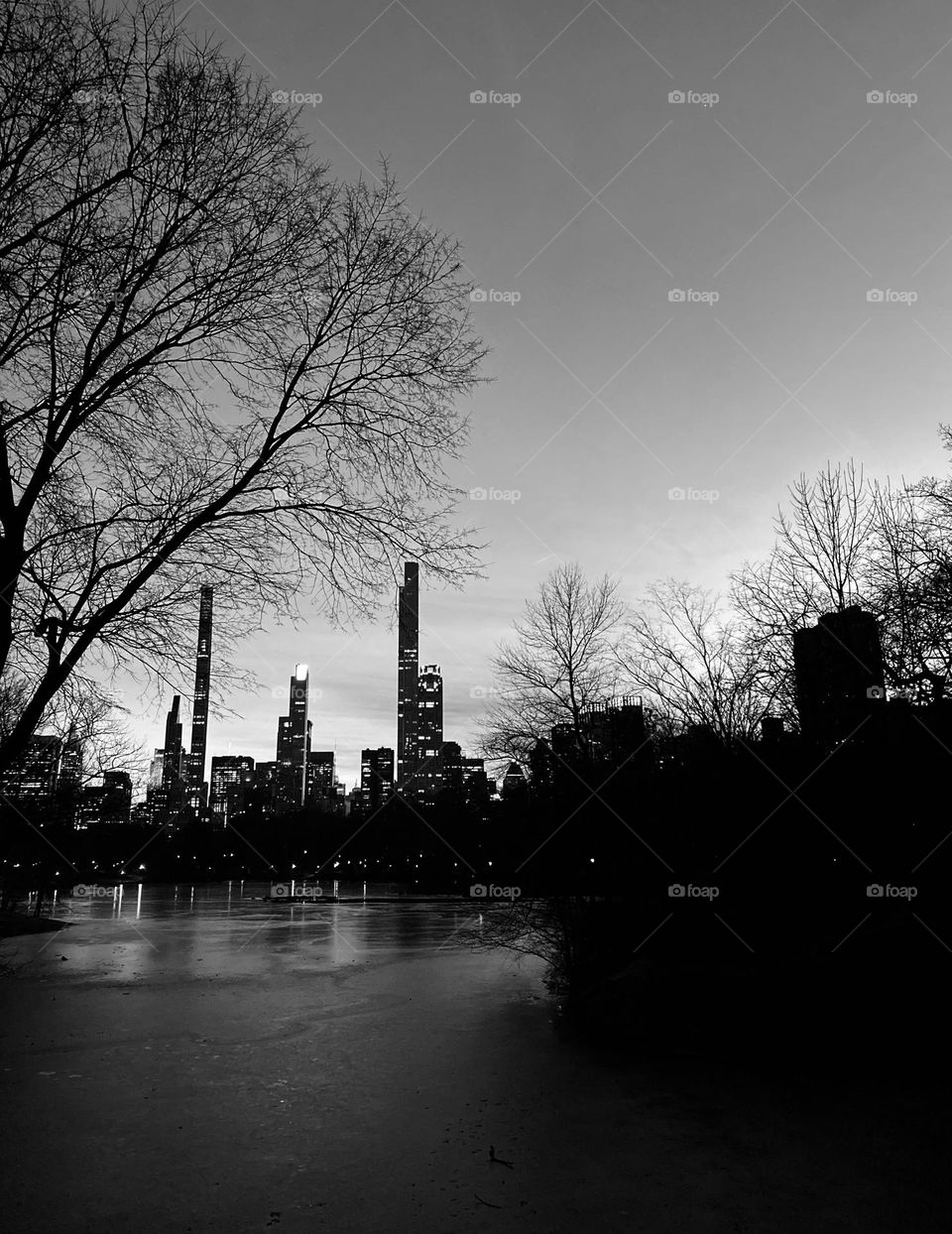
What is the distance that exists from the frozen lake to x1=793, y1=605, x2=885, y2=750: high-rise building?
6.32m

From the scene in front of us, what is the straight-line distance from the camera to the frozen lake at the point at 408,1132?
5.12 m

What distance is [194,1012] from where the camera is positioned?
460 inches

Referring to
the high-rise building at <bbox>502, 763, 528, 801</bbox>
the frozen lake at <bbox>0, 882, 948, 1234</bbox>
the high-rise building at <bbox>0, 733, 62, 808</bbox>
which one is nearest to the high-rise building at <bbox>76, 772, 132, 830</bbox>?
the high-rise building at <bbox>0, 733, 62, 808</bbox>

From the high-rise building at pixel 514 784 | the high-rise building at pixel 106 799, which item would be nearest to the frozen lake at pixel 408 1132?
the high-rise building at pixel 514 784

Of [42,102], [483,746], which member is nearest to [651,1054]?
[483,746]

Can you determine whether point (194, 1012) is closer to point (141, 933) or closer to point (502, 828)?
point (502, 828)

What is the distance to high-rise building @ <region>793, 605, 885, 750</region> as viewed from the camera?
42.4ft

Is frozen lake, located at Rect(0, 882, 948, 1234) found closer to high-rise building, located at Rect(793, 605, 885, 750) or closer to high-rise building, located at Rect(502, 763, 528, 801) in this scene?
high-rise building, located at Rect(502, 763, 528, 801)

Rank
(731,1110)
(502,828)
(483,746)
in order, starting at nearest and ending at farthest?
(731,1110) → (502,828) → (483,746)

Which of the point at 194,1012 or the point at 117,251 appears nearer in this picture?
the point at 117,251

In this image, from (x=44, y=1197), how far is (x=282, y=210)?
7142 millimetres

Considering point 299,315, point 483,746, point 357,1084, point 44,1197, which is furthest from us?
point 483,746

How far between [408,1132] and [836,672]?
1086 centimetres

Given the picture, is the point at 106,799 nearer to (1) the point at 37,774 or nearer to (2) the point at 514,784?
(1) the point at 37,774
